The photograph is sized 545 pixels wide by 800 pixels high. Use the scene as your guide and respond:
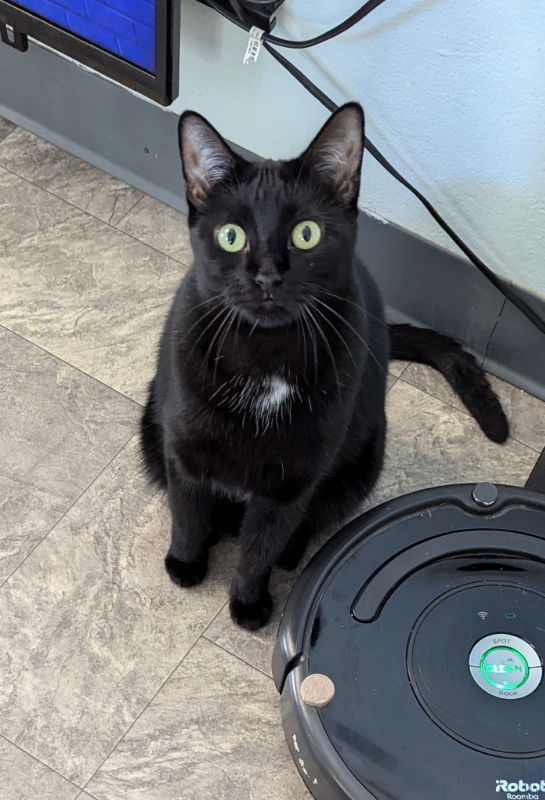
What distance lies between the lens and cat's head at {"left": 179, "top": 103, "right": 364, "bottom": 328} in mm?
1099

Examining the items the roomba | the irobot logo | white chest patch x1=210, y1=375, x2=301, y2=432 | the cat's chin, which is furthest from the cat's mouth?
the irobot logo

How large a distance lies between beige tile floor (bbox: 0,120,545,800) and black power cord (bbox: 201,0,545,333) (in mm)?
190

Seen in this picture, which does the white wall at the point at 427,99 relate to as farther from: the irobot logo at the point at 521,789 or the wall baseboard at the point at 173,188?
the irobot logo at the point at 521,789

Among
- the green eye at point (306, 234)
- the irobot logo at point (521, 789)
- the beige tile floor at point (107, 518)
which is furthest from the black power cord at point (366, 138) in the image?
the irobot logo at point (521, 789)

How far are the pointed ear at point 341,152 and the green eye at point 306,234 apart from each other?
0.19 feet

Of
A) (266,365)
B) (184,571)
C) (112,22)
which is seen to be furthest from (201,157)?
(184,571)

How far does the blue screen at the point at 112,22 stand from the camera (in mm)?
1470

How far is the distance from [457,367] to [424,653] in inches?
21.7

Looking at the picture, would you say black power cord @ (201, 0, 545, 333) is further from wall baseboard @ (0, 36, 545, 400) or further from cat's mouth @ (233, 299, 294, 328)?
cat's mouth @ (233, 299, 294, 328)

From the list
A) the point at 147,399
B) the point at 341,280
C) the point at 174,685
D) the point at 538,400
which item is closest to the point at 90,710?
the point at 174,685

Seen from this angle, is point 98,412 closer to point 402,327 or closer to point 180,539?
point 180,539

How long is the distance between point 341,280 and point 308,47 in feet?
1.69

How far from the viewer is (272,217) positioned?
3.62ft

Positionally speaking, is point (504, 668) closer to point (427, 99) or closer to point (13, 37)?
point (427, 99)
